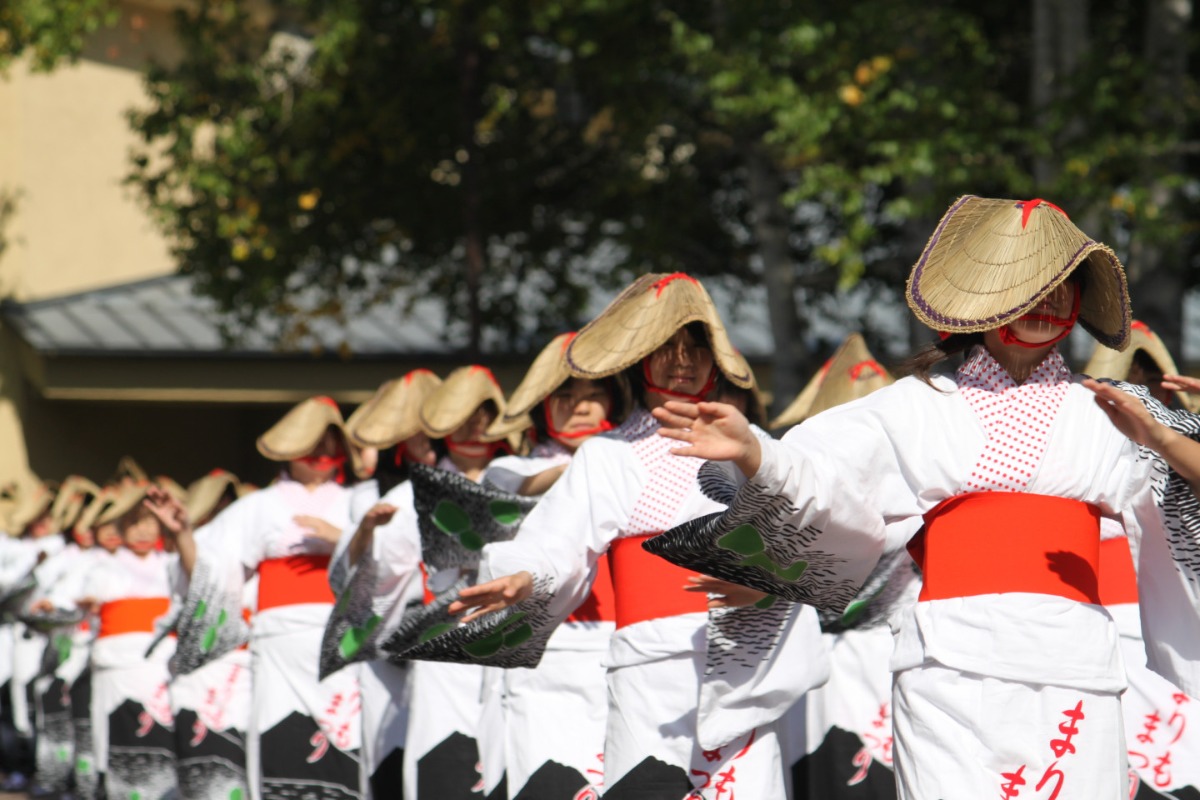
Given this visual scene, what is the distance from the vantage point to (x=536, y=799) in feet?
17.9

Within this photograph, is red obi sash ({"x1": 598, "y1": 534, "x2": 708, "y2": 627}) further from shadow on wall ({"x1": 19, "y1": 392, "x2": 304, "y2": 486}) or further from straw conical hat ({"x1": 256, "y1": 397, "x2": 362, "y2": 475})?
shadow on wall ({"x1": 19, "y1": 392, "x2": 304, "y2": 486})

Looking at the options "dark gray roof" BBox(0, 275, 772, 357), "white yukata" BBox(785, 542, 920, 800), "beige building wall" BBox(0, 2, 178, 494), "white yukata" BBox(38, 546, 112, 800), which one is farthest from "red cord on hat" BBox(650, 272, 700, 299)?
"beige building wall" BBox(0, 2, 178, 494)

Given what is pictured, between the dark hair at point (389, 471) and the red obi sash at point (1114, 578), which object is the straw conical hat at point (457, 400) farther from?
the red obi sash at point (1114, 578)

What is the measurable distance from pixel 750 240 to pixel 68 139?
908cm

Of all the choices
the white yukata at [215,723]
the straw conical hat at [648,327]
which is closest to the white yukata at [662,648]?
the straw conical hat at [648,327]

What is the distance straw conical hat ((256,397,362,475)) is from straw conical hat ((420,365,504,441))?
0.89 m

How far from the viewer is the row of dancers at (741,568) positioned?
12.3ft

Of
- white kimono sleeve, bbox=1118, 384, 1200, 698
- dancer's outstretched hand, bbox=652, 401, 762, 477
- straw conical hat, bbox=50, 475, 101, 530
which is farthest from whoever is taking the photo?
straw conical hat, bbox=50, 475, 101, 530

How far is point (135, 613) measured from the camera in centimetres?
991

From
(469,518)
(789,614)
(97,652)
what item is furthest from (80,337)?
(789,614)

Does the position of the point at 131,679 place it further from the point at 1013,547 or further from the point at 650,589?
the point at 1013,547

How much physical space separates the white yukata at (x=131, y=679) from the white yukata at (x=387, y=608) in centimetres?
260

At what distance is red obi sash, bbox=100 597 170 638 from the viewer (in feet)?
32.5

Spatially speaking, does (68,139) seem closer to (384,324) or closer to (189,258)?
(384,324)
